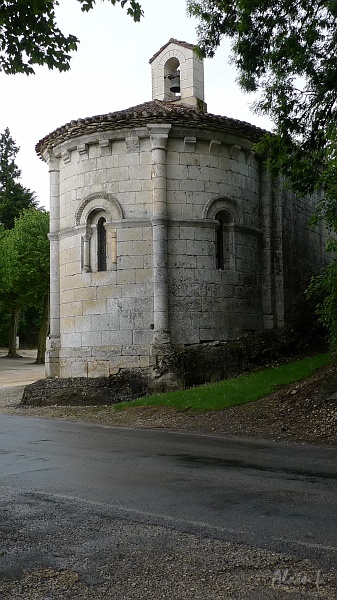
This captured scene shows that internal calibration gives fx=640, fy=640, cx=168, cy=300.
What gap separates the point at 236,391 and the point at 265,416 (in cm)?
235

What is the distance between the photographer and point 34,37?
771 centimetres

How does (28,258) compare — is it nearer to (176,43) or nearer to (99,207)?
(176,43)

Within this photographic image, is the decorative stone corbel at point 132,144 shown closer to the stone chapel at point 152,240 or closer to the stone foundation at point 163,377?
the stone chapel at point 152,240

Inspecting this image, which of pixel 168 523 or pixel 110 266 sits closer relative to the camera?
pixel 168 523

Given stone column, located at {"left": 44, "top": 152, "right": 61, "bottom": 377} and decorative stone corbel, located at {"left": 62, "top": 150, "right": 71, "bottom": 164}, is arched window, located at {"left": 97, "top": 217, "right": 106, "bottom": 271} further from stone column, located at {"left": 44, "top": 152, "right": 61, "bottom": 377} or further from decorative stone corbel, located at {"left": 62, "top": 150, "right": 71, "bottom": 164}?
decorative stone corbel, located at {"left": 62, "top": 150, "right": 71, "bottom": 164}

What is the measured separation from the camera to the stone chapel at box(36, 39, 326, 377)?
Answer: 61.2 ft

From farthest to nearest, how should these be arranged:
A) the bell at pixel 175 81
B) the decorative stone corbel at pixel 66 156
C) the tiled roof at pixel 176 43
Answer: the bell at pixel 175 81, the tiled roof at pixel 176 43, the decorative stone corbel at pixel 66 156

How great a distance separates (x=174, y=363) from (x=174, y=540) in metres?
12.8

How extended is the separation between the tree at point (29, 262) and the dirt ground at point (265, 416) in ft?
85.2

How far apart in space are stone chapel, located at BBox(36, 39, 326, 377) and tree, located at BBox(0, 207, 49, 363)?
69.2 feet

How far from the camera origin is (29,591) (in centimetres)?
431

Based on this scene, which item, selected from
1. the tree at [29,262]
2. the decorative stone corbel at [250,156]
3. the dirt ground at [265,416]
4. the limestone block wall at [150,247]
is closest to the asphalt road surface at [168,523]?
the dirt ground at [265,416]

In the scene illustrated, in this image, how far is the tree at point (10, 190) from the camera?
198 ft

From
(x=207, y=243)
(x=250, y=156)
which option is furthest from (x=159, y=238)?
(x=250, y=156)
